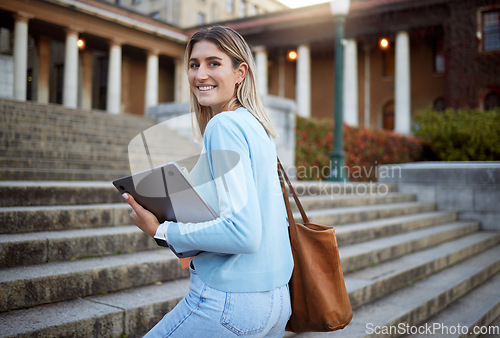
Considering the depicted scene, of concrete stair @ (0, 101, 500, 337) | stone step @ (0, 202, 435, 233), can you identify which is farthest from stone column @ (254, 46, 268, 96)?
stone step @ (0, 202, 435, 233)

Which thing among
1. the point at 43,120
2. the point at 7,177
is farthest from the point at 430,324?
the point at 43,120

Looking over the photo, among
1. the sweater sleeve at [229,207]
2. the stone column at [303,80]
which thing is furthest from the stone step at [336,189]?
the stone column at [303,80]

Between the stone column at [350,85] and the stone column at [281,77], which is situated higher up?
the stone column at [281,77]

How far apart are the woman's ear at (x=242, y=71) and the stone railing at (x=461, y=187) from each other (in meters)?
8.40

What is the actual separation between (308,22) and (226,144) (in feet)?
92.9

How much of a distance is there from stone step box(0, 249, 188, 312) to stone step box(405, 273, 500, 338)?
248 cm

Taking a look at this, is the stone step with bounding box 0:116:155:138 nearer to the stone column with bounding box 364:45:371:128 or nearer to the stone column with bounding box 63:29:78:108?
the stone column with bounding box 63:29:78:108

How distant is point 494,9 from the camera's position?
23.3 metres

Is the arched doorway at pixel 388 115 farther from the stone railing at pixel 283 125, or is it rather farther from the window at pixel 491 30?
the stone railing at pixel 283 125

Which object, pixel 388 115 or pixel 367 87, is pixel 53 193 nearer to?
pixel 388 115

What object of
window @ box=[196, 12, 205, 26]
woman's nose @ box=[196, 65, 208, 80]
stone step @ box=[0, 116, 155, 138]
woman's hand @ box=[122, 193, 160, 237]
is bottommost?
woman's hand @ box=[122, 193, 160, 237]

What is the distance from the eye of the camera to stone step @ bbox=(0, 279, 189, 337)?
251 centimetres

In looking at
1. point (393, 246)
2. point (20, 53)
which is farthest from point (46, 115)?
point (20, 53)

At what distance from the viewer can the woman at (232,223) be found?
1.47 metres
